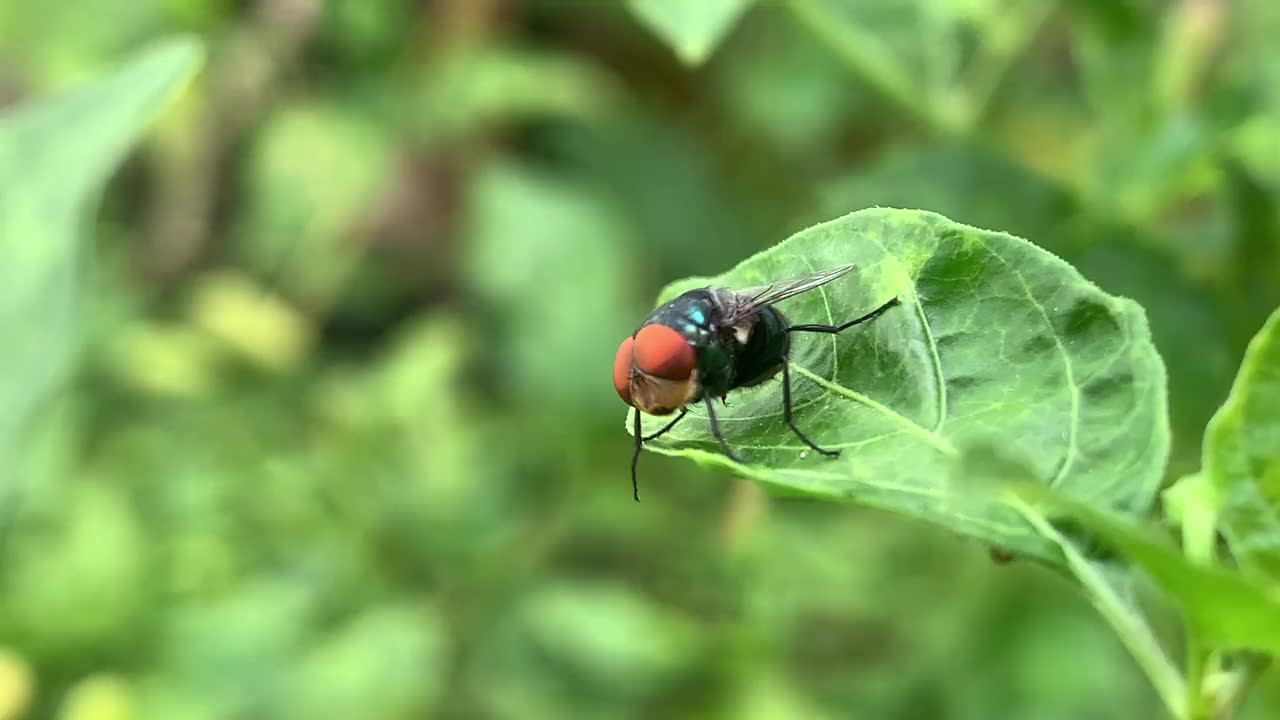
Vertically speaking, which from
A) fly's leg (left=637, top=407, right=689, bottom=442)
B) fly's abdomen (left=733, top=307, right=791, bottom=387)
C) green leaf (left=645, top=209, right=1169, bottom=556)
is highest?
fly's abdomen (left=733, top=307, right=791, bottom=387)

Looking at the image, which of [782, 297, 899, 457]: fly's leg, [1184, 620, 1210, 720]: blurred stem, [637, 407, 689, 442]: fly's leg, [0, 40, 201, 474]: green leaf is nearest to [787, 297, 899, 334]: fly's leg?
[782, 297, 899, 457]: fly's leg

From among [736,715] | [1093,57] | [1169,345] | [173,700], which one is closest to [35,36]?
[173,700]

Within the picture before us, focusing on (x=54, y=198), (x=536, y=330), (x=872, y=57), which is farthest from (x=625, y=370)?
(x=536, y=330)

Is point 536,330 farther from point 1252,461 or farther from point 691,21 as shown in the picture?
point 1252,461

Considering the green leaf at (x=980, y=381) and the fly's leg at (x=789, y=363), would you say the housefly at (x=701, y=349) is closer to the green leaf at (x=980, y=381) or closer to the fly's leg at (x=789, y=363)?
the fly's leg at (x=789, y=363)

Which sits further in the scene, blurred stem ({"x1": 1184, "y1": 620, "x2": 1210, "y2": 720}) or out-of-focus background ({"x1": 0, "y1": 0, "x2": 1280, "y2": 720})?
out-of-focus background ({"x1": 0, "y1": 0, "x2": 1280, "y2": 720})

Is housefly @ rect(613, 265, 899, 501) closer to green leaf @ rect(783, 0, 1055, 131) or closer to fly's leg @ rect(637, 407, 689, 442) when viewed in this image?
fly's leg @ rect(637, 407, 689, 442)

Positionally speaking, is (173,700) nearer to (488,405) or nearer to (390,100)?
(488,405)

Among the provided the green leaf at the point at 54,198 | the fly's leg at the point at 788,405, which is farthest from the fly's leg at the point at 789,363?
the green leaf at the point at 54,198
